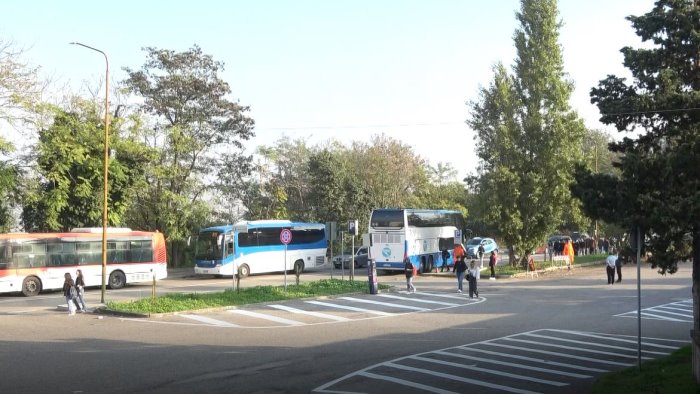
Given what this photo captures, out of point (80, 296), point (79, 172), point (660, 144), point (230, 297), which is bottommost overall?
point (230, 297)

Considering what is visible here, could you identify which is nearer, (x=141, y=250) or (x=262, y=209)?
(x=141, y=250)

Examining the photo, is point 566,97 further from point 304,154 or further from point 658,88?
point 304,154

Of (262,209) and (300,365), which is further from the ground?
(262,209)

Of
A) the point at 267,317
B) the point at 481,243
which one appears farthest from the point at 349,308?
the point at 481,243

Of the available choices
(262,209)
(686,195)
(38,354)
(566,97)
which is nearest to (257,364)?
(38,354)

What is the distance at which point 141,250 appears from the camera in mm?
34844

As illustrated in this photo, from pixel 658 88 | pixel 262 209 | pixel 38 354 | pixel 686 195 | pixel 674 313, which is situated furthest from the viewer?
pixel 262 209

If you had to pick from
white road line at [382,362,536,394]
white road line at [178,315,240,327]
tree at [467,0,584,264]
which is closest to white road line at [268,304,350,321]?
white road line at [178,315,240,327]

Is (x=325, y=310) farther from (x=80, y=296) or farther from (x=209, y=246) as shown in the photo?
(x=209, y=246)

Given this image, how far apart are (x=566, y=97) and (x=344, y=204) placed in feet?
75.3

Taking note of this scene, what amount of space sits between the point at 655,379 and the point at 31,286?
27.8 metres

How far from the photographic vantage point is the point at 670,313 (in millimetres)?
21172

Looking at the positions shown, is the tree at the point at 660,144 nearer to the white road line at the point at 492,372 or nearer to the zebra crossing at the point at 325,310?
the white road line at the point at 492,372

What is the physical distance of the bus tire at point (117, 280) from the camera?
33.5m
